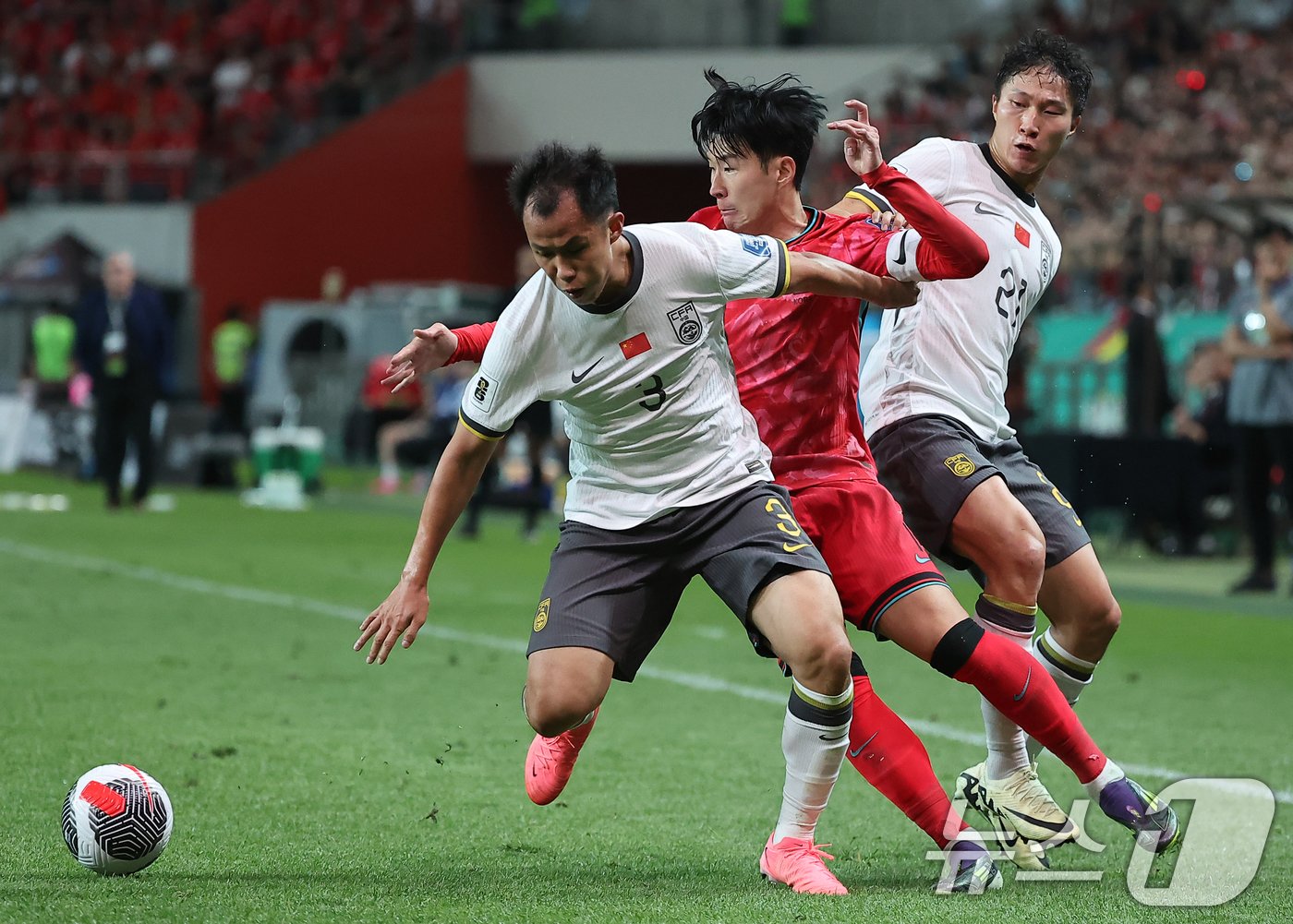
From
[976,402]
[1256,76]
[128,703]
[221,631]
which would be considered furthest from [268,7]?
[976,402]

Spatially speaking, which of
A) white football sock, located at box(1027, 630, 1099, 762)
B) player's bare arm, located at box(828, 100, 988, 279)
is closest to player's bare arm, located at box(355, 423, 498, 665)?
player's bare arm, located at box(828, 100, 988, 279)

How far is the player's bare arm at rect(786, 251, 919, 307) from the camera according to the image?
464cm

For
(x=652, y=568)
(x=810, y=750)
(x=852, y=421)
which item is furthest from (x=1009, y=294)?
(x=810, y=750)

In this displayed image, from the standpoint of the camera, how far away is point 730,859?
5.05 m

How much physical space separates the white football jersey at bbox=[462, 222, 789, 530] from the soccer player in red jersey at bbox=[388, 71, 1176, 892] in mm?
214

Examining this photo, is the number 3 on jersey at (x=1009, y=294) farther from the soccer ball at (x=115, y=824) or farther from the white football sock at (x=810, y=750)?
the soccer ball at (x=115, y=824)

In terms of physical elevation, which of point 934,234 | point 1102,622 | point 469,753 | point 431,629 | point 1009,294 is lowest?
point 431,629

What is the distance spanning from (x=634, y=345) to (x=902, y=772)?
1295 mm

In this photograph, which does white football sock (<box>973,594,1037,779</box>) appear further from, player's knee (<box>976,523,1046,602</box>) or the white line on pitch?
the white line on pitch

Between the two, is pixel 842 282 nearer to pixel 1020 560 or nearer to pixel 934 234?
pixel 934 234

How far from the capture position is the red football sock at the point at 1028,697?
4.77 m

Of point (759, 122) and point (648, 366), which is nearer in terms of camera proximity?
point (648, 366)

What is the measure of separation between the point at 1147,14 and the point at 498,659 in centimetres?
1664

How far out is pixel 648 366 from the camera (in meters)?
4.62
